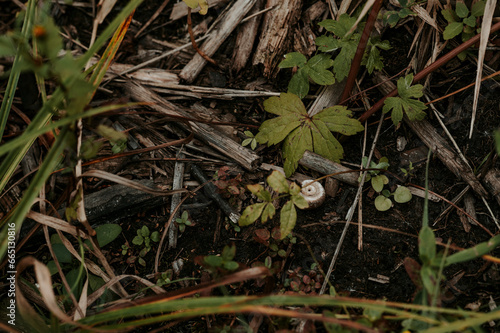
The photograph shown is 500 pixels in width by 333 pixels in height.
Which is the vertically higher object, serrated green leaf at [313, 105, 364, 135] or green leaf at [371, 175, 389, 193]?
serrated green leaf at [313, 105, 364, 135]

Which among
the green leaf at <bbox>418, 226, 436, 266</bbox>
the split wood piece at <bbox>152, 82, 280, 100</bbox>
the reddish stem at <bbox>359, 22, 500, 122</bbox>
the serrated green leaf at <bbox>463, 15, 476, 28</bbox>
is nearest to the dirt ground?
the split wood piece at <bbox>152, 82, 280, 100</bbox>

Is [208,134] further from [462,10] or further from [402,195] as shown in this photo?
[462,10]

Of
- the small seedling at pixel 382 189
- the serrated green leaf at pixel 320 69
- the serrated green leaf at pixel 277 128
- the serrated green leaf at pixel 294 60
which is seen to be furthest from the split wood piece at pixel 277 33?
the small seedling at pixel 382 189

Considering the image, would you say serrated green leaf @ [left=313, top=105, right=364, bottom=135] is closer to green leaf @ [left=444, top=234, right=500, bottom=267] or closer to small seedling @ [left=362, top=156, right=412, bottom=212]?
small seedling @ [left=362, top=156, right=412, bottom=212]

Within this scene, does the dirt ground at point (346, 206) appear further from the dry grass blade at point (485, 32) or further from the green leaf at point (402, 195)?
the dry grass blade at point (485, 32)

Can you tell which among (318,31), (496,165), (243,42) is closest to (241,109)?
(243,42)

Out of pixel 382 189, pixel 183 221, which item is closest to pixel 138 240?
pixel 183 221
